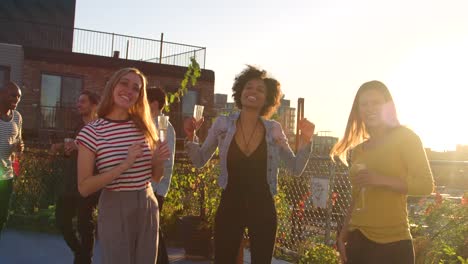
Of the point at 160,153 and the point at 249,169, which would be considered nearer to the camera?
the point at 160,153

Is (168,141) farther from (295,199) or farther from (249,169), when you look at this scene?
(295,199)

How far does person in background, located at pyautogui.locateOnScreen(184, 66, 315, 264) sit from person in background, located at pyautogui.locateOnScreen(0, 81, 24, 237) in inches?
106

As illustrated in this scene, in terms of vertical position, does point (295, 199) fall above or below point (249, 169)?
below

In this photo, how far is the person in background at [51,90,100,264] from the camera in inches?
→ 247

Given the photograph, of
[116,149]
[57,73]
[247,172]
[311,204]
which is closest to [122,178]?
[116,149]

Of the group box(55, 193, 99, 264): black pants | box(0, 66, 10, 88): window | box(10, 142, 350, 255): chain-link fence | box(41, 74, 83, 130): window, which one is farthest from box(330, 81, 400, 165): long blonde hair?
box(0, 66, 10, 88): window

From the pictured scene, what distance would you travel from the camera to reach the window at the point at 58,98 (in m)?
24.3

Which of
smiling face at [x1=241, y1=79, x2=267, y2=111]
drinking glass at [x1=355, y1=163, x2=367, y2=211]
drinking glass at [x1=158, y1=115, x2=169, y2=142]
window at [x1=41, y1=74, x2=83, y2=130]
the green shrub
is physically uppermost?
window at [x1=41, y1=74, x2=83, y2=130]

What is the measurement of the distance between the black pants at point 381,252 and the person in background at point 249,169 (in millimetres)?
1078

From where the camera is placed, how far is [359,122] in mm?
3748

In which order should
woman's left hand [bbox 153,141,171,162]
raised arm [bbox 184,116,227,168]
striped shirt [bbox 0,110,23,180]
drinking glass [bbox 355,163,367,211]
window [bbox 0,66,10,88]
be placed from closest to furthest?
1. drinking glass [bbox 355,163,367,211]
2. woman's left hand [bbox 153,141,171,162]
3. raised arm [bbox 184,116,227,168]
4. striped shirt [bbox 0,110,23,180]
5. window [bbox 0,66,10,88]

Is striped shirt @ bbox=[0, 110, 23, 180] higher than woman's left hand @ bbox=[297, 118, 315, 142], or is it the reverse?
woman's left hand @ bbox=[297, 118, 315, 142]

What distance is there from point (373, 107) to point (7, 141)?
435cm

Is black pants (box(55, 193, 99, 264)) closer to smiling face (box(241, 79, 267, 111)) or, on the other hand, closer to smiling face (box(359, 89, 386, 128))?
smiling face (box(241, 79, 267, 111))
